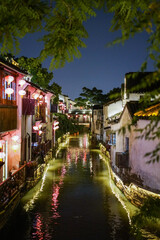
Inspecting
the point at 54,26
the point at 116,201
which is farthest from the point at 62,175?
the point at 54,26

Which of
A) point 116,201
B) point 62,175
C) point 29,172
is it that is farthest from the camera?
point 62,175

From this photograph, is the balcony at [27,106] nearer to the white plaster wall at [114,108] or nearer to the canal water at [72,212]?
the canal water at [72,212]

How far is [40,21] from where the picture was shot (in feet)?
24.3

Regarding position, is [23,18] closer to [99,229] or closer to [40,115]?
[99,229]

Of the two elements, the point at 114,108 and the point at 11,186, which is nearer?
the point at 11,186

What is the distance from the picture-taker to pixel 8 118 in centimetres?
1658

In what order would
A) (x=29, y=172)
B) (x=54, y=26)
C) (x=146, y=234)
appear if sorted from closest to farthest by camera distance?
(x=54, y=26)
(x=146, y=234)
(x=29, y=172)

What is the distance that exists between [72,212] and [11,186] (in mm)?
3903

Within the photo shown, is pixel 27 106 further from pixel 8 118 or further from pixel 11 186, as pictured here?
pixel 11 186

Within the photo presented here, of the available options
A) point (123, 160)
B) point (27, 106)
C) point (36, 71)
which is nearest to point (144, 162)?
point (123, 160)

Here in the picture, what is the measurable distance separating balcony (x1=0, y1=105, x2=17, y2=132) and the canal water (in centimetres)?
476

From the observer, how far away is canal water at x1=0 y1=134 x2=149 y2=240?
1280 centimetres

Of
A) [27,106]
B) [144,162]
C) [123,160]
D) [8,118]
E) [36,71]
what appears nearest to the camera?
[8,118]

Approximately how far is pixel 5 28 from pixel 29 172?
44.7 ft
